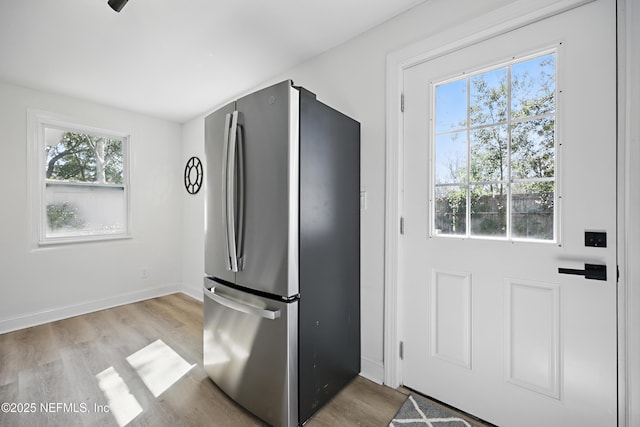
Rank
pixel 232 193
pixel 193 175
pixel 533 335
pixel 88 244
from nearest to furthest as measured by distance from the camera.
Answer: pixel 533 335
pixel 232 193
pixel 88 244
pixel 193 175

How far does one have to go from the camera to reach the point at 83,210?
3.24m

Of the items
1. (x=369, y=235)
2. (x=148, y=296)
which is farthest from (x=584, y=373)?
(x=148, y=296)

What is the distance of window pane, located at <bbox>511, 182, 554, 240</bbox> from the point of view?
134 centimetres

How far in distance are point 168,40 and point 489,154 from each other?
233cm

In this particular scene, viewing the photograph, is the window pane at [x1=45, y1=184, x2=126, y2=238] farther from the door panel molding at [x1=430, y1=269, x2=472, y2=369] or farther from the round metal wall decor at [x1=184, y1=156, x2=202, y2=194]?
the door panel molding at [x1=430, y1=269, x2=472, y2=369]

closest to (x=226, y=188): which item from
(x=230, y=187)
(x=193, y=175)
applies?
(x=230, y=187)

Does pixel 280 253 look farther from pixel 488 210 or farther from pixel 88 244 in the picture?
pixel 88 244

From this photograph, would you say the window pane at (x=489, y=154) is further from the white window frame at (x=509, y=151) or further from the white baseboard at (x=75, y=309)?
the white baseboard at (x=75, y=309)

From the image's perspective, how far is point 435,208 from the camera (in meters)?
1.70

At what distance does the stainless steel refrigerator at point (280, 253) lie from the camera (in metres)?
1.42

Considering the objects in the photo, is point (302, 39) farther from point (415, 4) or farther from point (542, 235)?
point (542, 235)

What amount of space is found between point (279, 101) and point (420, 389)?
1.93 meters

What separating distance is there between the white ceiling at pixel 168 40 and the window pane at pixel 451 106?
1.90ft

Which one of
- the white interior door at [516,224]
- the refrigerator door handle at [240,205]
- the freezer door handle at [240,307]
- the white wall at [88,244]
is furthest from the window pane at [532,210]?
the white wall at [88,244]
